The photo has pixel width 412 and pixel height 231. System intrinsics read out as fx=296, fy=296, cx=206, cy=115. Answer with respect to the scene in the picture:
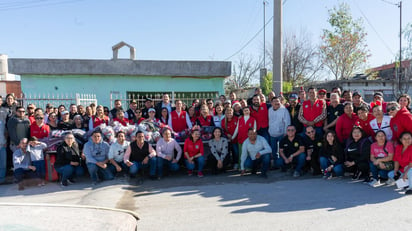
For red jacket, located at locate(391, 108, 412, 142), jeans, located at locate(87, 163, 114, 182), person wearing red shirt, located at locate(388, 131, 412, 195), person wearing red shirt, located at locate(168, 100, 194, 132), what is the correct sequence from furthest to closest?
person wearing red shirt, located at locate(168, 100, 194, 132) → jeans, located at locate(87, 163, 114, 182) → red jacket, located at locate(391, 108, 412, 142) → person wearing red shirt, located at locate(388, 131, 412, 195)

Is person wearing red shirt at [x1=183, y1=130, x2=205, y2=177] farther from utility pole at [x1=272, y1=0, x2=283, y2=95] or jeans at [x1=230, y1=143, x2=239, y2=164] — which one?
utility pole at [x1=272, y1=0, x2=283, y2=95]

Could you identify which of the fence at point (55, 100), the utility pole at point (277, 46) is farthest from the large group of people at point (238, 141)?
the fence at point (55, 100)

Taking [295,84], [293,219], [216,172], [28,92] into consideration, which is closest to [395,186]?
[293,219]

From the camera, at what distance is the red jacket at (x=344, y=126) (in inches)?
260

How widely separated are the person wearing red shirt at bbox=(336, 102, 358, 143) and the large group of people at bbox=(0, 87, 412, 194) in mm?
20

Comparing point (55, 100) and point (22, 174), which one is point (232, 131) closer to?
point (22, 174)

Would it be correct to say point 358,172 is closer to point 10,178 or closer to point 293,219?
point 293,219

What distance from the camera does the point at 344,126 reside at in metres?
6.62

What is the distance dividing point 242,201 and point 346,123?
324 centimetres

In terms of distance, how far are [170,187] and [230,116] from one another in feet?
8.04

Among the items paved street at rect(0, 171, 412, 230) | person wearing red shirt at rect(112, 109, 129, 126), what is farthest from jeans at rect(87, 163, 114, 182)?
person wearing red shirt at rect(112, 109, 129, 126)

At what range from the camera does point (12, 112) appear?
7141mm

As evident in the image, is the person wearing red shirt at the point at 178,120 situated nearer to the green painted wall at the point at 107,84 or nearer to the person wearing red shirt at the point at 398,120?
the person wearing red shirt at the point at 398,120

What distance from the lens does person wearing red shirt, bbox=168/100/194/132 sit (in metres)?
7.83
